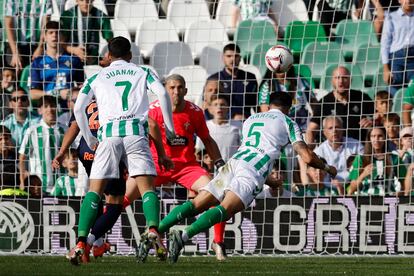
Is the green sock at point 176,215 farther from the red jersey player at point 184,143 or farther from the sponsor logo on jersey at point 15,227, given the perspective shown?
the sponsor logo on jersey at point 15,227

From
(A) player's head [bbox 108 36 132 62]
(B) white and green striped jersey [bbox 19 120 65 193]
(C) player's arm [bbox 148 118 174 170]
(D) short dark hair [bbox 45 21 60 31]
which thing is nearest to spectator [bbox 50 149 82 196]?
(B) white and green striped jersey [bbox 19 120 65 193]

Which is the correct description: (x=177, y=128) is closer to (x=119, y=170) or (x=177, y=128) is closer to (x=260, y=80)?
(x=119, y=170)

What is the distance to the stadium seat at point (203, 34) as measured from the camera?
17.5 m

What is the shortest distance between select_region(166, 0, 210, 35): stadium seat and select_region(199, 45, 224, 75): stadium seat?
84cm

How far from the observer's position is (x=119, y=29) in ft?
57.3

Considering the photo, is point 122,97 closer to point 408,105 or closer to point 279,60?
point 279,60

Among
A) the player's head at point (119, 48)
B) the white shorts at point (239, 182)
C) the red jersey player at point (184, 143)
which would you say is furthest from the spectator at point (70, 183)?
the player's head at point (119, 48)

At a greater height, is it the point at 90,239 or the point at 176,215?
the point at 176,215

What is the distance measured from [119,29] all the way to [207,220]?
741 centimetres

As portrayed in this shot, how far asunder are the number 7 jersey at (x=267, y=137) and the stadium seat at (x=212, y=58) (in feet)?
20.0

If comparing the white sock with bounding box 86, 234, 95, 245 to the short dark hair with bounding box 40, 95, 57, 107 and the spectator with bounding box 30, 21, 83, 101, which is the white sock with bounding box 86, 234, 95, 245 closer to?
the short dark hair with bounding box 40, 95, 57, 107

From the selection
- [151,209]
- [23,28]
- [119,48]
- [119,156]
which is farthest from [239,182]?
[23,28]

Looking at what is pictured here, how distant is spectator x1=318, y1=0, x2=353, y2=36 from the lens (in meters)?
17.0

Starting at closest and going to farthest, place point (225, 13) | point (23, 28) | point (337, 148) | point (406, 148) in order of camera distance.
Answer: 1. point (406, 148)
2. point (337, 148)
3. point (23, 28)
4. point (225, 13)
